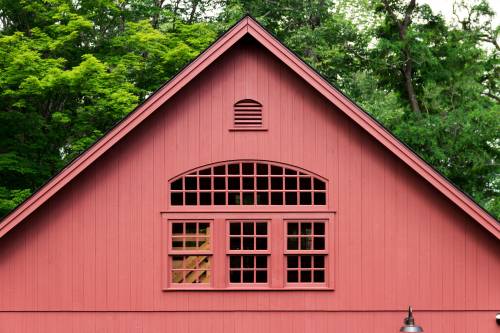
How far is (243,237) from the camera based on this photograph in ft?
47.9

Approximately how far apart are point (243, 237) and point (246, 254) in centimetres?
35

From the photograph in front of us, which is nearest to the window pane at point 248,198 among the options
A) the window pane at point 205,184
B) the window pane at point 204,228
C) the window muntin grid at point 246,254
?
the window muntin grid at point 246,254

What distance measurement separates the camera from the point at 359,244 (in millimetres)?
14664

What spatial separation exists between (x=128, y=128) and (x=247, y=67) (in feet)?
9.06

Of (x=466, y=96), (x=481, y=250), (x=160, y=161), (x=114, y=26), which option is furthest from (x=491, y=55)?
(x=160, y=161)

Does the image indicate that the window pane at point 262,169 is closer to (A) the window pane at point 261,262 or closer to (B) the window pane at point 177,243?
(A) the window pane at point 261,262

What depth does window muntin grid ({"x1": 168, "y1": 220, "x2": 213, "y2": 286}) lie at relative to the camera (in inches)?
578

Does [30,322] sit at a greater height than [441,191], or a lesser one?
lesser

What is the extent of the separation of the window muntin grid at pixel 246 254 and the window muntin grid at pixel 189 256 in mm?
455

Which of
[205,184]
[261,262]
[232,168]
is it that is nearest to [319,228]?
[261,262]

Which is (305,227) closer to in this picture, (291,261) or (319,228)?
(291,261)

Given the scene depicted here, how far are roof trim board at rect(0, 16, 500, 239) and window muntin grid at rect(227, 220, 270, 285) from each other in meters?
2.91

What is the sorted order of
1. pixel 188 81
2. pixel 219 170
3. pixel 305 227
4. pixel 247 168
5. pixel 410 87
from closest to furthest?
pixel 188 81, pixel 219 170, pixel 247 168, pixel 305 227, pixel 410 87

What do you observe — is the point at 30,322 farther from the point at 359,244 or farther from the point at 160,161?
the point at 359,244
